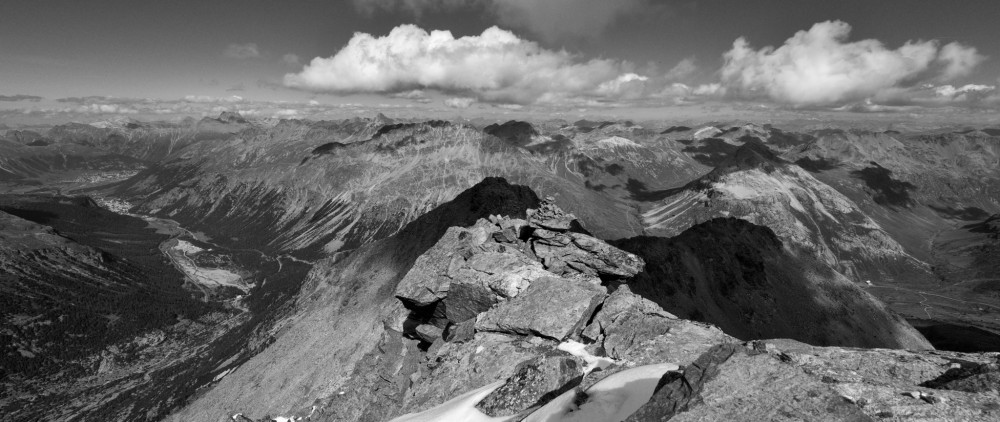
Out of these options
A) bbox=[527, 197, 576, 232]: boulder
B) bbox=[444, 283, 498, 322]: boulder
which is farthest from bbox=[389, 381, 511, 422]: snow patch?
bbox=[527, 197, 576, 232]: boulder

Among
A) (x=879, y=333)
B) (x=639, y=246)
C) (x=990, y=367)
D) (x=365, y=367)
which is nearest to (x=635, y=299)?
(x=990, y=367)

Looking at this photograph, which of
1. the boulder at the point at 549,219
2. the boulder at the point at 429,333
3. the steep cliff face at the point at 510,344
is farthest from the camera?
the boulder at the point at 549,219

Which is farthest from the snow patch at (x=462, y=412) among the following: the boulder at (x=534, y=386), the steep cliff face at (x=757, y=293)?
→ the steep cliff face at (x=757, y=293)

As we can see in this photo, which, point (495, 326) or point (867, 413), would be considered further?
point (495, 326)

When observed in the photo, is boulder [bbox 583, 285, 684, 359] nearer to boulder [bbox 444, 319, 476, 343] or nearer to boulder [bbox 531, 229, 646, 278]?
boulder [bbox 444, 319, 476, 343]

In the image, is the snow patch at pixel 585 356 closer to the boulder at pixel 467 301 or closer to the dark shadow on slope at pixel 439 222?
the boulder at pixel 467 301

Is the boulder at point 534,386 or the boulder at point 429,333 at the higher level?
the boulder at point 534,386

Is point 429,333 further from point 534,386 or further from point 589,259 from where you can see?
point 589,259

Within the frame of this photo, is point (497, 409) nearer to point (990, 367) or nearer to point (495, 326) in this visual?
point (495, 326)
